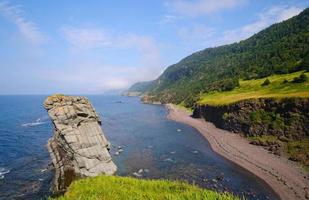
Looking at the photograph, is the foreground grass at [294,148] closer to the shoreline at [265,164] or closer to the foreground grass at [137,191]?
the shoreline at [265,164]

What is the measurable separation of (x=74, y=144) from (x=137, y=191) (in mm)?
26743

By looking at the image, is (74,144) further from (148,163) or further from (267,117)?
(267,117)

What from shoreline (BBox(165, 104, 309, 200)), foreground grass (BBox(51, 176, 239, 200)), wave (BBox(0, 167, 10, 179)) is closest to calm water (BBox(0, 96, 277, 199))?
wave (BBox(0, 167, 10, 179))

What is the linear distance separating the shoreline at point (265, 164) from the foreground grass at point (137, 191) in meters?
24.8

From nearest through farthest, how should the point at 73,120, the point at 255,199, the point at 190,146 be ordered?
the point at 255,199
the point at 73,120
the point at 190,146

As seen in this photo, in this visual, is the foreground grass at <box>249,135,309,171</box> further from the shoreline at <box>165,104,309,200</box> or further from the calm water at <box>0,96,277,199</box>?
the calm water at <box>0,96,277,199</box>

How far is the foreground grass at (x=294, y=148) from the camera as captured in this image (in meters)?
54.8

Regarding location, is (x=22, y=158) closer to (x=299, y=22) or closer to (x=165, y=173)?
(x=165, y=173)

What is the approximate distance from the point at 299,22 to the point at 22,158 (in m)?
188

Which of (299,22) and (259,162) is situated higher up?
(299,22)

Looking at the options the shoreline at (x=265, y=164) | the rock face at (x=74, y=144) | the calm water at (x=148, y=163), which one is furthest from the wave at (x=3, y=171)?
the shoreline at (x=265, y=164)

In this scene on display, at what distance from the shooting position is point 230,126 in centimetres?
8875

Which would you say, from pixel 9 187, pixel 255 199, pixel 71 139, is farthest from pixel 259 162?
pixel 9 187

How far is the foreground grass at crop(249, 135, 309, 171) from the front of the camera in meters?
54.8
